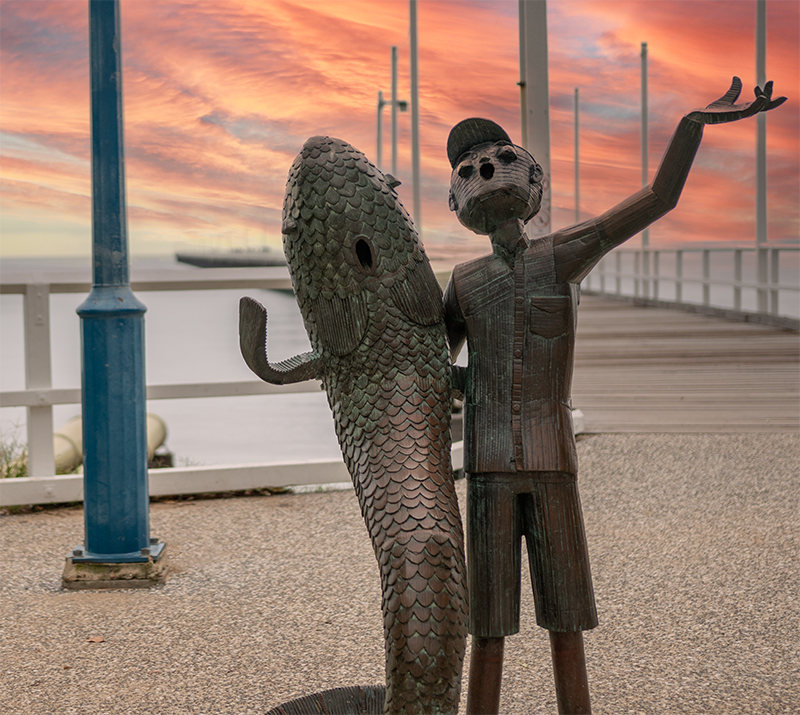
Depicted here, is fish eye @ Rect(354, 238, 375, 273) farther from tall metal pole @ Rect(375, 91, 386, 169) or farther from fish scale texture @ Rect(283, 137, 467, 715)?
tall metal pole @ Rect(375, 91, 386, 169)

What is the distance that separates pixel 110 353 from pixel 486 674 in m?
2.60

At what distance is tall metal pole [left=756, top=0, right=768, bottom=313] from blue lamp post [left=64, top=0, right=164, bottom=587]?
13319mm

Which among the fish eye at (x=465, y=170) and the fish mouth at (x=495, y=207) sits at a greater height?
the fish eye at (x=465, y=170)

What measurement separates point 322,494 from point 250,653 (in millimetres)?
2443

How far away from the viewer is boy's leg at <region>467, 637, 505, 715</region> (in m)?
2.21

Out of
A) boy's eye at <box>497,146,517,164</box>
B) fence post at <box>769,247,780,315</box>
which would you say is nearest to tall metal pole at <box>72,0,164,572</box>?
boy's eye at <box>497,146,517,164</box>

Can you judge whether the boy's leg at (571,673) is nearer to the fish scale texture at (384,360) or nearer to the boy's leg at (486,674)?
the boy's leg at (486,674)

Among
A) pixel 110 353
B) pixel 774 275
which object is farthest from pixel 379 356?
pixel 774 275

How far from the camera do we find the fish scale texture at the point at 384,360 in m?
1.81

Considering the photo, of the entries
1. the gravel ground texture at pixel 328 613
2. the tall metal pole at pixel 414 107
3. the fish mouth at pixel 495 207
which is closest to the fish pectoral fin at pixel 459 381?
the fish mouth at pixel 495 207

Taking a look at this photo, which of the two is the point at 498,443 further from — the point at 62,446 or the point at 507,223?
the point at 62,446

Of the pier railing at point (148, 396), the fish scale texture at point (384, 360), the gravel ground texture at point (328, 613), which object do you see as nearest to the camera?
the fish scale texture at point (384, 360)

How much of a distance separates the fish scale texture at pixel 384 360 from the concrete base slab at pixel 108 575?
2.52 meters

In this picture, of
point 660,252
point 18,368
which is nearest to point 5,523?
point 18,368
